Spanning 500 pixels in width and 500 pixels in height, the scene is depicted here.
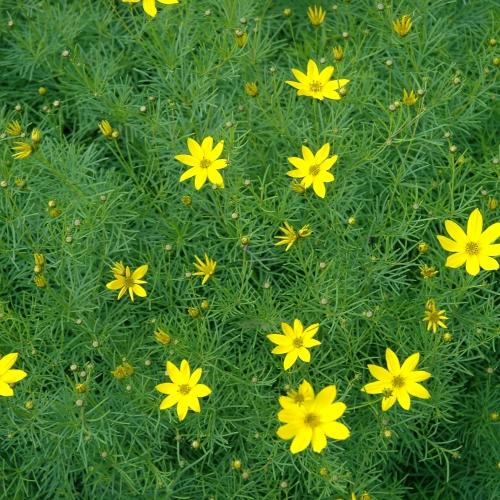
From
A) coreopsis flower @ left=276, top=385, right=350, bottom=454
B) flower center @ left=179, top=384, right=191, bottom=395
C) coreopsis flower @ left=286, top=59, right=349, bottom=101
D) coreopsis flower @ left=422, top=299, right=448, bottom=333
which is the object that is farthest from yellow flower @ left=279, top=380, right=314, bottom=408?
coreopsis flower @ left=286, top=59, right=349, bottom=101

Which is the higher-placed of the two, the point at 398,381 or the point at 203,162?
the point at 203,162

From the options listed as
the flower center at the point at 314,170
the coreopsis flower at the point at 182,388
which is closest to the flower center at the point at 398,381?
the coreopsis flower at the point at 182,388

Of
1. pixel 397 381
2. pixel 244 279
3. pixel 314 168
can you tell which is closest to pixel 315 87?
pixel 314 168

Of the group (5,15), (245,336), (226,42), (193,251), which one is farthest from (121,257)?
(5,15)

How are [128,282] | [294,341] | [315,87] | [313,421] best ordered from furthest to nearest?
[315,87], [128,282], [294,341], [313,421]

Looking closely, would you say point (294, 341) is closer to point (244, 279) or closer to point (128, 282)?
point (244, 279)

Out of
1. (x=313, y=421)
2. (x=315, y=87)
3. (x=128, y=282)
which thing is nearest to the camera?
(x=313, y=421)

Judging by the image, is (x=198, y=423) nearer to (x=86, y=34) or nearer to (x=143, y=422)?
(x=143, y=422)

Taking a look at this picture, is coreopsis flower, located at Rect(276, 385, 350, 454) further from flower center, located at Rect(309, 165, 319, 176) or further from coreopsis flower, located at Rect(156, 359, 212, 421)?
flower center, located at Rect(309, 165, 319, 176)

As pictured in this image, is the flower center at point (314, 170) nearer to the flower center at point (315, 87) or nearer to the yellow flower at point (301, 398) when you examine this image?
the flower center at point (315, 87)
